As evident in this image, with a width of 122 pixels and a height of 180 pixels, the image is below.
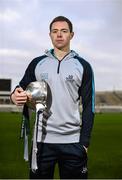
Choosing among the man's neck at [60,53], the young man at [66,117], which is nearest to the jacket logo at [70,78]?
the young man at [66,117]

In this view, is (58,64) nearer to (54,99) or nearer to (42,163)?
(54,99)

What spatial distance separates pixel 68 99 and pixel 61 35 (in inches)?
11.6

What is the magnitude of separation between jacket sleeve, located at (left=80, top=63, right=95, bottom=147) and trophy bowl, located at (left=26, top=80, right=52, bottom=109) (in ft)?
0.49

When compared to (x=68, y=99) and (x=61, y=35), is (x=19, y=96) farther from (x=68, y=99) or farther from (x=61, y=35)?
(x=61, y=35)

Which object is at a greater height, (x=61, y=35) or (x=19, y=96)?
(x=61, y=35)

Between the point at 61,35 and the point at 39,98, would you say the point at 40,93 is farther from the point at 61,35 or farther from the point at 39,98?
the point at 61,35

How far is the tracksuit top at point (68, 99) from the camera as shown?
6.84 ft

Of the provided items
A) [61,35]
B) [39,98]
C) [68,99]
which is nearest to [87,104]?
[68,99]

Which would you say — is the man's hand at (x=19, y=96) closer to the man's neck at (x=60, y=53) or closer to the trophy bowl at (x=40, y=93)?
the trophy bowl at (x=40, y=93)

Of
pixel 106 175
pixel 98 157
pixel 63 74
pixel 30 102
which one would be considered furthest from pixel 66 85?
pixel 98 157

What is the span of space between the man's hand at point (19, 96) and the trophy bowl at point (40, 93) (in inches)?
1.0

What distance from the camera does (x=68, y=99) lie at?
2.08 metres

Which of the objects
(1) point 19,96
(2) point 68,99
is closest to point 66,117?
(2) point 68,99

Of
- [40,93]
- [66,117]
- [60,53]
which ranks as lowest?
[66,117]
